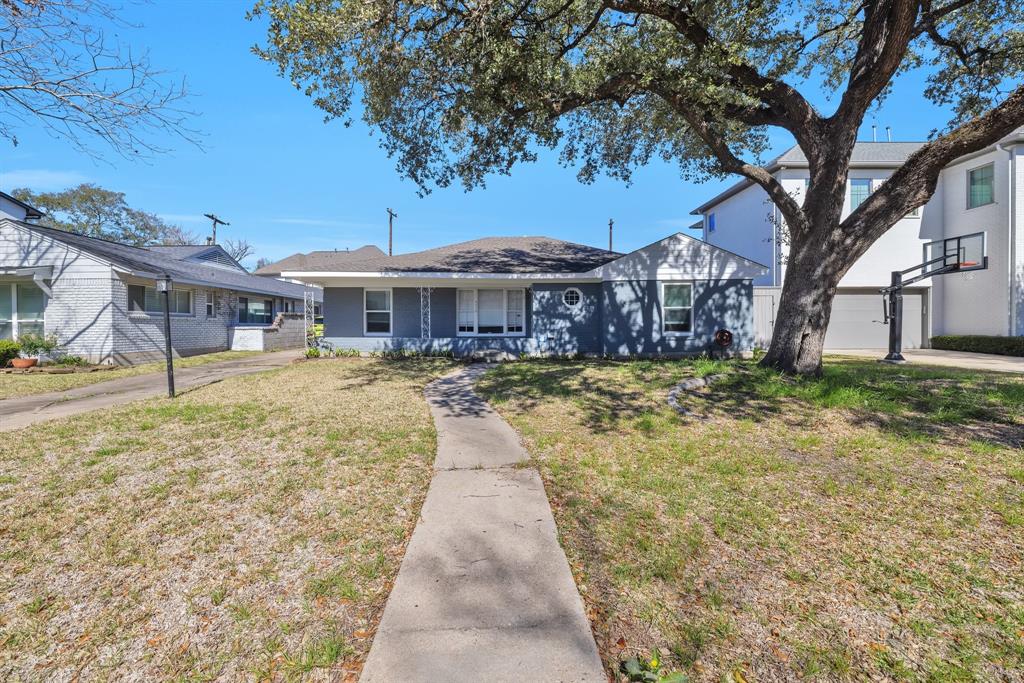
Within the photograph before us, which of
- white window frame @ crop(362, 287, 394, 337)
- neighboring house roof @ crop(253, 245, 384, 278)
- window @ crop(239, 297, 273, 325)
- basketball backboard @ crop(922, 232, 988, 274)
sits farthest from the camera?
neighboring house roof @ crop(253, 245, 384, 278)

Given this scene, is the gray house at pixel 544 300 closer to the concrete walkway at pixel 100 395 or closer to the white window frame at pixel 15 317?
the concrete walkway at pixel 100 395

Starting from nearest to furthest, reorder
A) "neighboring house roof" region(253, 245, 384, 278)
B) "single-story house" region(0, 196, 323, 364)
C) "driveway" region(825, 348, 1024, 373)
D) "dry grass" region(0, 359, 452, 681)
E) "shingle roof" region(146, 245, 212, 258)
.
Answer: "dry grass" region(0, 359, 452, 681), "driveway" region(825, 348, 1024, 373), "single-story house" region(0, 196, 323, 364), "shingle roof" region(146, 245, 212, 258), "neighboring house roof" region(253, 245, 384, 278)

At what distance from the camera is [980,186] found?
16.2 metres

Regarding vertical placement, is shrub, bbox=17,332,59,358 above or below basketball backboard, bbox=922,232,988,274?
below

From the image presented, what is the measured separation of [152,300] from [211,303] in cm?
→ 281

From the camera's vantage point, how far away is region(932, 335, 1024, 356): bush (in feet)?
47.0

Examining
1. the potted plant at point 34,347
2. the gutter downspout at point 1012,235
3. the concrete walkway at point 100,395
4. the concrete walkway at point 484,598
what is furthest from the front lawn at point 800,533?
the potted plant at point 34,347

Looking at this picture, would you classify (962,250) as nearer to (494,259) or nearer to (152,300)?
(494,259)

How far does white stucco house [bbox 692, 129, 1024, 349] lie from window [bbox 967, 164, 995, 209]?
0.09 feet

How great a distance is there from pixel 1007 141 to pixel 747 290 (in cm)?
1080

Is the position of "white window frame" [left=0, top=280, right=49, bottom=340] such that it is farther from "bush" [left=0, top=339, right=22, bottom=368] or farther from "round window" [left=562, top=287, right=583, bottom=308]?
"round window" [left=562, top=287, right=583, bottom=308]

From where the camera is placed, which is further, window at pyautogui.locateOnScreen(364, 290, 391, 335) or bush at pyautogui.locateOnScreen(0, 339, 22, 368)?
window at pyautogui.locateOnScreen(364, 290, 391, 335)

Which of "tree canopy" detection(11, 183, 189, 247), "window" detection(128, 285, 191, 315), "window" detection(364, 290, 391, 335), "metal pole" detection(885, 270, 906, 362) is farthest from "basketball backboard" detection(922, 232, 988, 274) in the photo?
"tree canopy" detection(11, 183, 189, 247)

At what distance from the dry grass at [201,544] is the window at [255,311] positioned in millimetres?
15447
